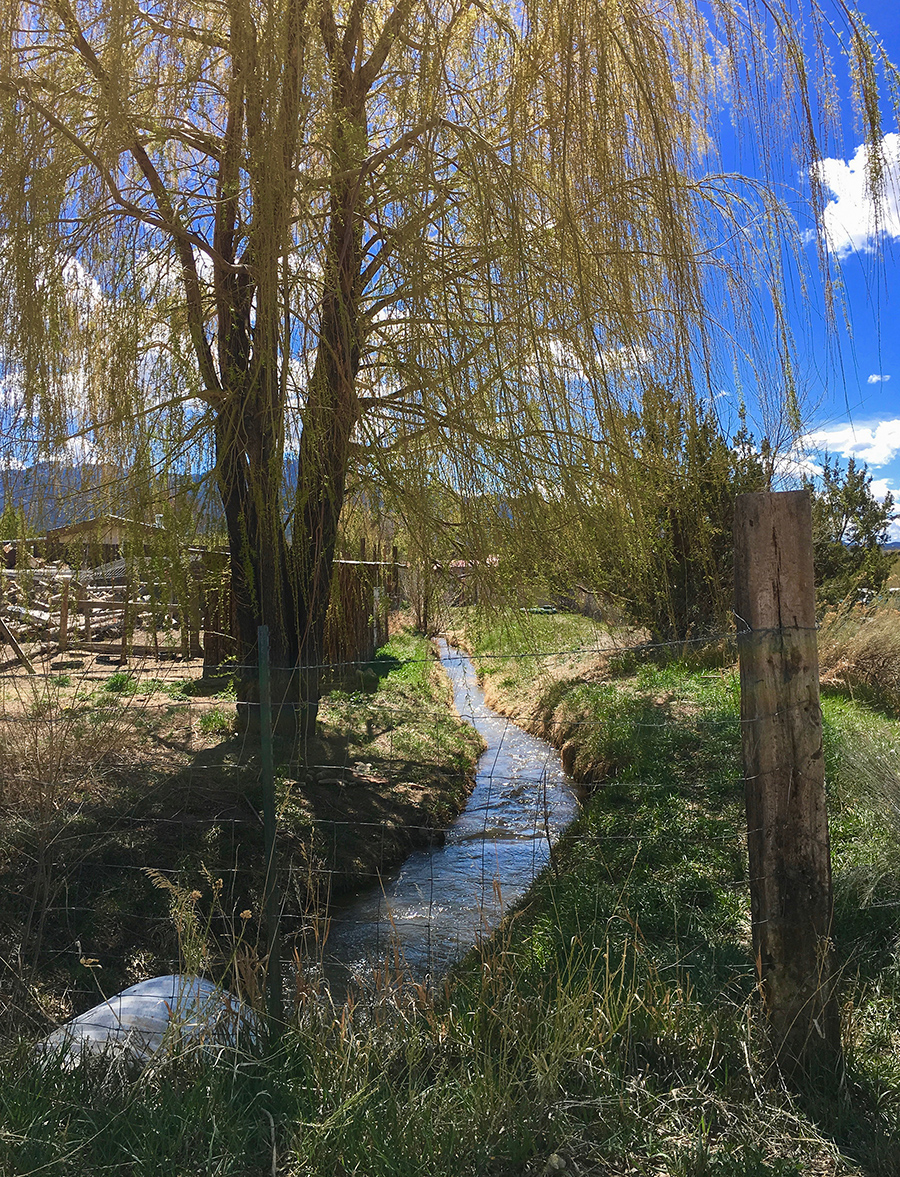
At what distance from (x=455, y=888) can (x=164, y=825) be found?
2.02m

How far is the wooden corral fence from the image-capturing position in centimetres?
579

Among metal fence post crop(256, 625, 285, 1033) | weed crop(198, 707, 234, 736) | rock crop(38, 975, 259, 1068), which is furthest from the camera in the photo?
weed crop(198, 707, 234, 736)

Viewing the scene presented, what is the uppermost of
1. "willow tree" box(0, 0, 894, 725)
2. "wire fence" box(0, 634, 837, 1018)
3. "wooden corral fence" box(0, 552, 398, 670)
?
"willow tree" box(0, 0, 894, 725)

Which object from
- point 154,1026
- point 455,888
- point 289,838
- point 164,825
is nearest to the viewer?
point 154,1026

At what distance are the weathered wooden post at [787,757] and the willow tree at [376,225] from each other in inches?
52.1

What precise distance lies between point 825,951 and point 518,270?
9.42 ft

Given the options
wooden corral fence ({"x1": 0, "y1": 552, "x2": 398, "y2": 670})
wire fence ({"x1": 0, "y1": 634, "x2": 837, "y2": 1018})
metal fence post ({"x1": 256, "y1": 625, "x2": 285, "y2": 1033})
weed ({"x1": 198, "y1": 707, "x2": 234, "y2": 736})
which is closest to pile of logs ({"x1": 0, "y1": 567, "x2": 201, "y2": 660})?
wooden corral fence ({"x1": 0, "y1": 552, "x2": 398, "y2": 670})

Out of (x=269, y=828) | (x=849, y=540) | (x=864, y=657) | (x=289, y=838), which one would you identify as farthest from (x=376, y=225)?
(x=849, y=540)

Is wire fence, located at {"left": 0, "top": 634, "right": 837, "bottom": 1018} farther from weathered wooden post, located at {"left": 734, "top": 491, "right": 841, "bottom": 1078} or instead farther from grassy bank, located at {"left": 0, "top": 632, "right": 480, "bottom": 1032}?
weathered wooden post, located at {"left": 734, "top": 491, "right": 841, "bottom": 1078}

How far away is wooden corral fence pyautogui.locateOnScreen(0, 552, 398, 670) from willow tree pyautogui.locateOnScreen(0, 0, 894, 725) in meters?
1.09

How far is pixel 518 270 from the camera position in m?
3.91

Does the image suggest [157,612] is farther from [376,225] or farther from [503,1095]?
[503,1095]

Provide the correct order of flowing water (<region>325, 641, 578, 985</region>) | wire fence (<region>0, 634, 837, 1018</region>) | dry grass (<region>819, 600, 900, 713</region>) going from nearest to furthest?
1. wire fence (<region>0, 634, 837, 1018</region>)
2. flowing water (<region>325, 641, 578, 985</region>)
3. dry grass (<region>819, 600, 900, 713</region>)

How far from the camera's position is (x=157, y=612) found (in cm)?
577
